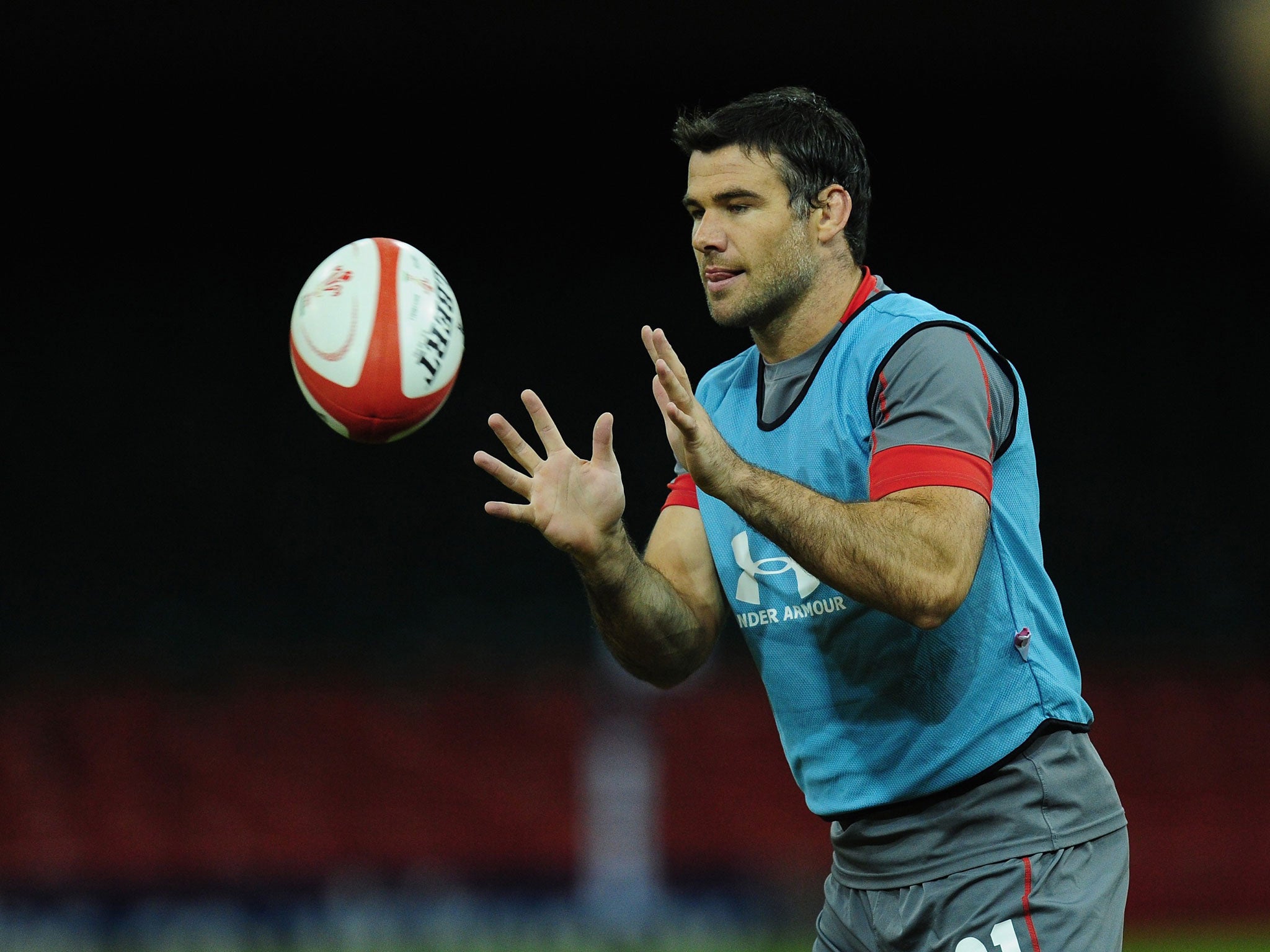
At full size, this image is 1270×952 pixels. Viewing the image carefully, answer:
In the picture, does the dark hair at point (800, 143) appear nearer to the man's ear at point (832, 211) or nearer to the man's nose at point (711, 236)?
the man's ear at point (832, 211)

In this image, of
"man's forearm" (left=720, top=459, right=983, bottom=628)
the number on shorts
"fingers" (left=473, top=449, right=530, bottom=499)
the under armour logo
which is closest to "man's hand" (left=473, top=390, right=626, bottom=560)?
"fingers" (left=473, top=449, right=530, bottom=499)

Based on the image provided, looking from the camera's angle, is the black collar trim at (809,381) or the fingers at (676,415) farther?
the black collar trim at (809,381)

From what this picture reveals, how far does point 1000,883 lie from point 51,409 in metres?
11.5

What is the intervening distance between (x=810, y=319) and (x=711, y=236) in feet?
0.91

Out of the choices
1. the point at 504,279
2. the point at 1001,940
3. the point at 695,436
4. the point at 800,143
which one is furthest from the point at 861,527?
the point at 504,279

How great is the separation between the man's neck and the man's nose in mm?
195

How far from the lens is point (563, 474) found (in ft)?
10.0

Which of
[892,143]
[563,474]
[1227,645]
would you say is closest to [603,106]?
[892,143]

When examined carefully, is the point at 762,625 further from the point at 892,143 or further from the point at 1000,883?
the point at 892,143

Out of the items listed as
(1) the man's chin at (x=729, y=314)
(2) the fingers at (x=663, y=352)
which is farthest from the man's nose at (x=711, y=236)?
(2) the fingers at (x=663, y=352)

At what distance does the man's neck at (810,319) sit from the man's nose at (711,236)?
0.64 feet

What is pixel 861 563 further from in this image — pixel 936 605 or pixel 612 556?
pixel 612 556

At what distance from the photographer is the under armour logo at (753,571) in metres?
2.93

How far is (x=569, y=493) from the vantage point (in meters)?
3.05
